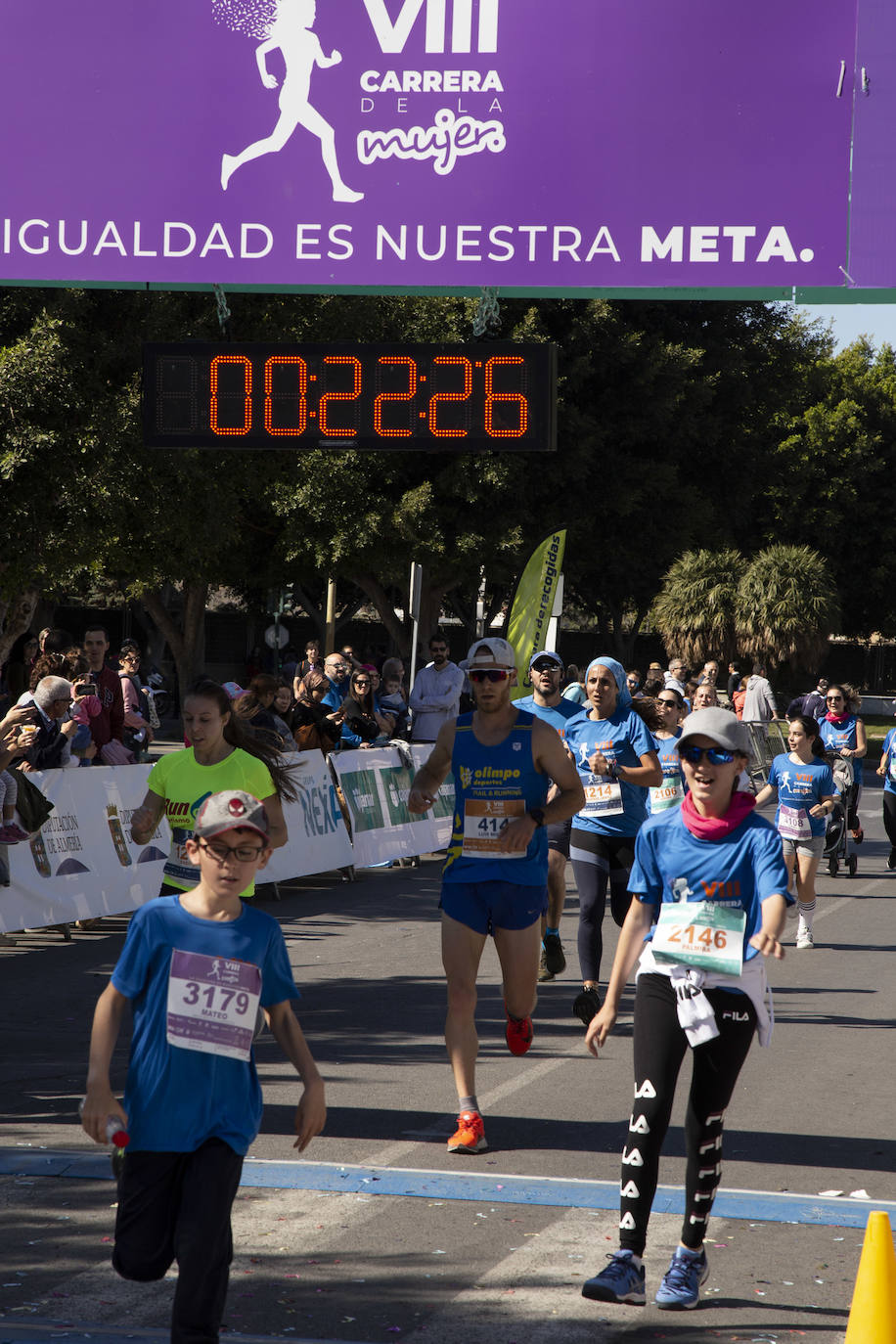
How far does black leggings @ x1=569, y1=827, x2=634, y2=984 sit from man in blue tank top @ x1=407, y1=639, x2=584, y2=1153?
6.38 feet

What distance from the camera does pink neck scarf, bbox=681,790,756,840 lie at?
16.6 feet

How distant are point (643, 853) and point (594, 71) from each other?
479cm

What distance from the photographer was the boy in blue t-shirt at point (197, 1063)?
12.7 feet

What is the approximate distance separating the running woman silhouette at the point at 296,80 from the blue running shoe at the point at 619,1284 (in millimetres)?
5630

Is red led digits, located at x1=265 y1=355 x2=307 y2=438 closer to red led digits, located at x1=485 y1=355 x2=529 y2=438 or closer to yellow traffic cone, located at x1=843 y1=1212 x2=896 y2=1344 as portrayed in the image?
red led digits, located at x1=485 y1=355 x2=529 y2=438

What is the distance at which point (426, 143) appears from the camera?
8438mm

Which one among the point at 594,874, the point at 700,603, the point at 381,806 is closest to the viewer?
the point at 594,874

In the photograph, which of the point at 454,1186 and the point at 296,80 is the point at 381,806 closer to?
the point at 296,80

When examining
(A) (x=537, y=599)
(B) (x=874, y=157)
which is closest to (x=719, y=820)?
(B) (x=874, y=157)

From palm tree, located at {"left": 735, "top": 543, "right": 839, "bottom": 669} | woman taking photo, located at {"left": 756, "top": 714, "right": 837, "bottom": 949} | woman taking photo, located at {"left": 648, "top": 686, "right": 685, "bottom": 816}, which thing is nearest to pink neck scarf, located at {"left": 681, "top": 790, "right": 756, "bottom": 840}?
woman taking photo, located at {"left": 648, "top": 686, "right": 685, "bottom": 816}

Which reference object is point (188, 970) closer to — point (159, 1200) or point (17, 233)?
point (159, 1200)

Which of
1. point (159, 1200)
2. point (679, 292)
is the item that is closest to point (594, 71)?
point (679, 292)

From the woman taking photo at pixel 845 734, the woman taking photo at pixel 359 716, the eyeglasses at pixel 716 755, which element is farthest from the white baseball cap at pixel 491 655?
the woman taking photo at pixel 845 734

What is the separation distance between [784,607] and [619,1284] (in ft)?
129
